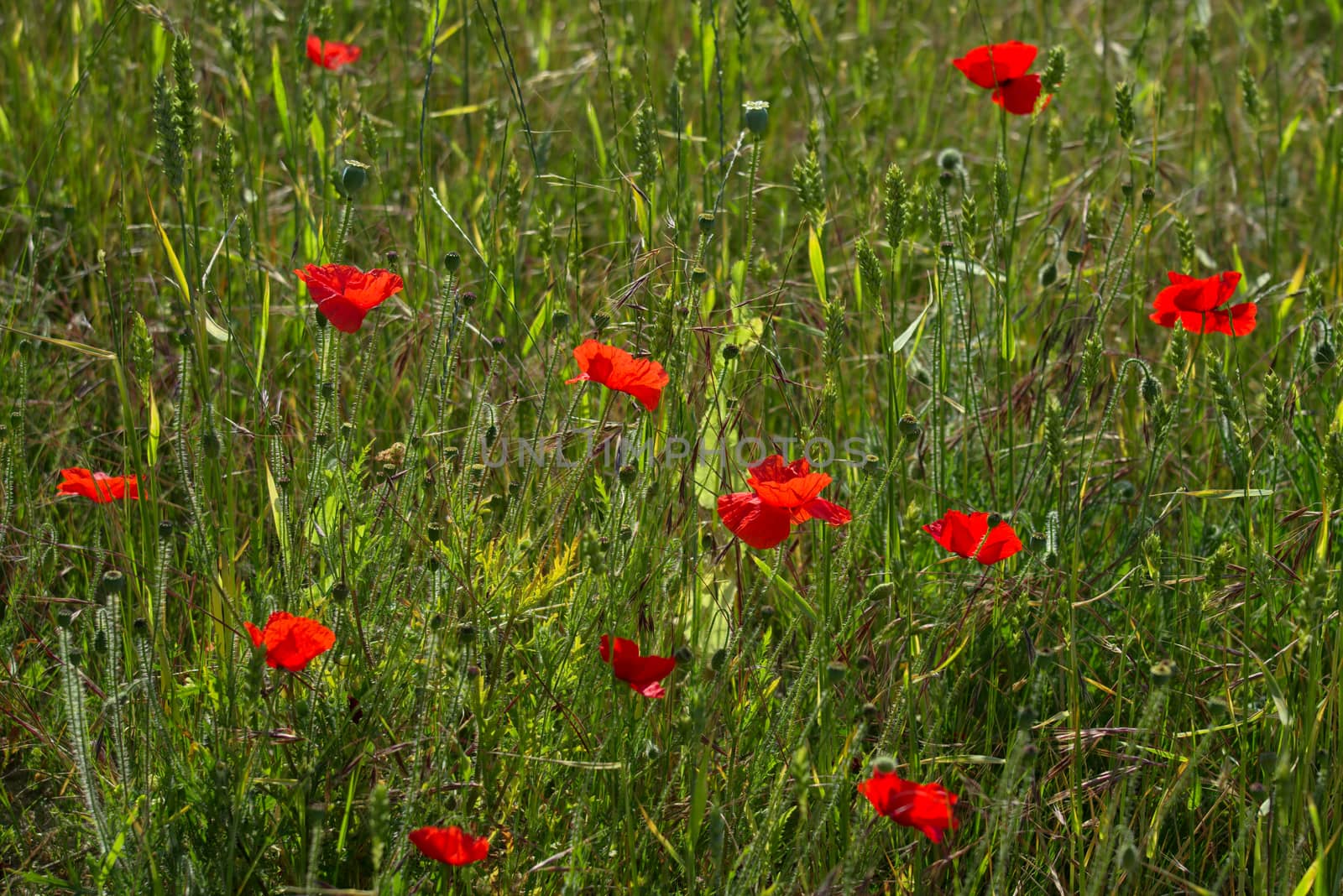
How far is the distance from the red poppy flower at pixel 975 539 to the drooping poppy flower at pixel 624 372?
0.34 metres

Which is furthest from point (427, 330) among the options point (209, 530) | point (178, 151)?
point (178, 151)

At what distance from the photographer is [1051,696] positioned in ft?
5.73

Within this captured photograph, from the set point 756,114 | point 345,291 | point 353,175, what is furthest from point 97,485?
point 756,114

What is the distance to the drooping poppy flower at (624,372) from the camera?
140 cm

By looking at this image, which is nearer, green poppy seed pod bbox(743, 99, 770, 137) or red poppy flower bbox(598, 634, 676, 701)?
red poppy flower bbox(598, 634, 676, 701)

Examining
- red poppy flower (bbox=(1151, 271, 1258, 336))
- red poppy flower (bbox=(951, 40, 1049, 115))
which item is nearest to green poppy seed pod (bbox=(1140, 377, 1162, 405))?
red poppy flower (bbox=(1151, 271, 1258, 336))

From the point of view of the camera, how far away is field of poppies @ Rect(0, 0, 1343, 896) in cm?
134

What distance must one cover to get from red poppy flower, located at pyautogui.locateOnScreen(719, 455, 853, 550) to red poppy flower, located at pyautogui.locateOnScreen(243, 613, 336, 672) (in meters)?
0.42

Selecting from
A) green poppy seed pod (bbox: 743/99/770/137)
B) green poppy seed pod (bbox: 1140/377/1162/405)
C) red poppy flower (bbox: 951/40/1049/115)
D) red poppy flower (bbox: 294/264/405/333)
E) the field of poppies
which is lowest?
the field of poppies

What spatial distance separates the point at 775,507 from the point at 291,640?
1.63ft

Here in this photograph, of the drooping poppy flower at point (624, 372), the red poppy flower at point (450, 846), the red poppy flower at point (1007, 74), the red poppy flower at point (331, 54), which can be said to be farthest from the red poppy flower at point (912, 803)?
the red poppy flower at point (331, 54)

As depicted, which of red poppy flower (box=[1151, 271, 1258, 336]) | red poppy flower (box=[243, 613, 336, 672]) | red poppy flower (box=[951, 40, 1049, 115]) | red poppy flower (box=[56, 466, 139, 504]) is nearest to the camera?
red poppy flower (box=[243, 613, 336, 672])

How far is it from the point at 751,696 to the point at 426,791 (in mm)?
416

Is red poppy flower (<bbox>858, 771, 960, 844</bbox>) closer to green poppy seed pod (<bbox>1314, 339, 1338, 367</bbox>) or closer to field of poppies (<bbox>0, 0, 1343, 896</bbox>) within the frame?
field of poppies (<bbox>0, 0, 1343, 896</bbox>)
